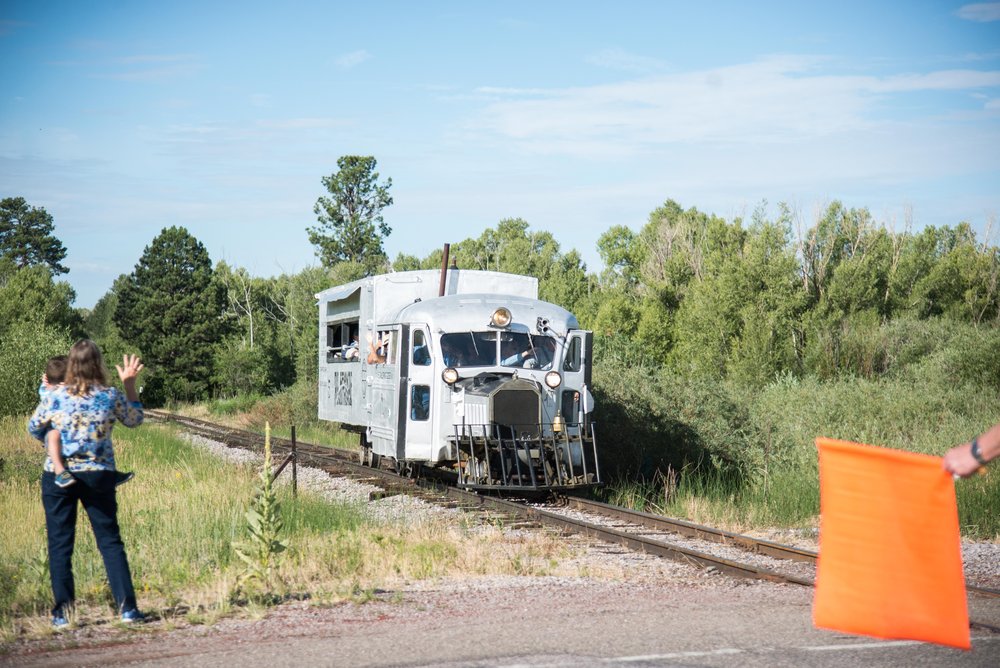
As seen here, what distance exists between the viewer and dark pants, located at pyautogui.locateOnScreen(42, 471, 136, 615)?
7250 millimetres

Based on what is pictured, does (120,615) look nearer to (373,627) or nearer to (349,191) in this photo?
(373,627)

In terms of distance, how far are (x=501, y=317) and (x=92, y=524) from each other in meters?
8.42

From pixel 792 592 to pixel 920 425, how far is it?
573 inches

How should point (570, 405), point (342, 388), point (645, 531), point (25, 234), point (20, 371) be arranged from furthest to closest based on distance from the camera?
point (25, 234)
point (20, 371)
point (342, 388)
point (570, 405)
point (645, 531)

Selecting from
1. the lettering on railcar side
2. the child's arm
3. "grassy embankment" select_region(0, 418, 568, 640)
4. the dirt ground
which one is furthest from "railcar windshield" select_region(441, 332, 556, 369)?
the child's arm

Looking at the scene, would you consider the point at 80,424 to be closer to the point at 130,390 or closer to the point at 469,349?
the point at 130,390

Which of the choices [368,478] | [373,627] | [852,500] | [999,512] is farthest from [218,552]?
[999,512]

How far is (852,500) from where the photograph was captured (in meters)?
5.28

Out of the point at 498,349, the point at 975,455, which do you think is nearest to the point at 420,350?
the point at 498,349

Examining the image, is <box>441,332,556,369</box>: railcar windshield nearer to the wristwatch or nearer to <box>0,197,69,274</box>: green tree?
the wristwatch

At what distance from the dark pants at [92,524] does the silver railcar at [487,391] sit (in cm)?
697

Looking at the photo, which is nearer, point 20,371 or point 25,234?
point 20,371

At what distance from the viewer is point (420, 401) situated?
14.9 m

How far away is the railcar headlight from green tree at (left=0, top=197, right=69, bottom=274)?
90.6 metres
